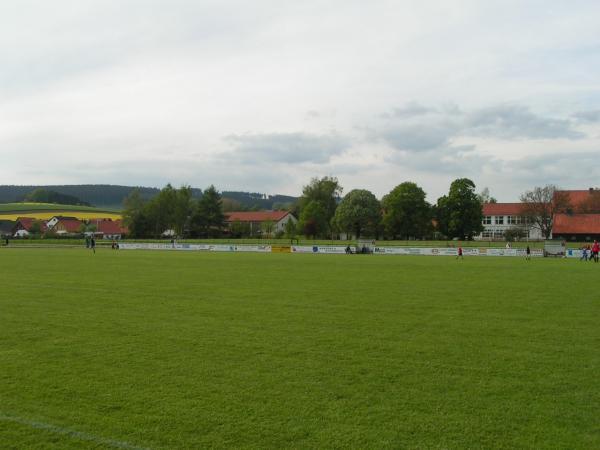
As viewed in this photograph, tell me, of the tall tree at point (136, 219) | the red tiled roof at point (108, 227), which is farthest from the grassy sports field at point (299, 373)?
the red tiled roof at point (108, 227)

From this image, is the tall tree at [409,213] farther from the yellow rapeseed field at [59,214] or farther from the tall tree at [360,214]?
the yellow rapeseed field at [59,214]

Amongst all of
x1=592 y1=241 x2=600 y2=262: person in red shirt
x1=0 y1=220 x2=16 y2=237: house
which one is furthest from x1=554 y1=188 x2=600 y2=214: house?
x1=0 y1=220 x2=16 y2=237: house

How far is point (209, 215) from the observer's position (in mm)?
102688

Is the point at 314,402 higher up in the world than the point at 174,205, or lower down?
lower down

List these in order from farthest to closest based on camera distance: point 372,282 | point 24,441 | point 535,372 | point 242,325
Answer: point 372,282
point 242,325
point 535,372
point 24,441

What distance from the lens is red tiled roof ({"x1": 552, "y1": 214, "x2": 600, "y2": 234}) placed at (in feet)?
258

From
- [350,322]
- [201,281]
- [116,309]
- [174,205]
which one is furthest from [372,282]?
[174,205]

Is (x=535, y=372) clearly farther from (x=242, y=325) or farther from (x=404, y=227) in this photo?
(x=404, y=227)

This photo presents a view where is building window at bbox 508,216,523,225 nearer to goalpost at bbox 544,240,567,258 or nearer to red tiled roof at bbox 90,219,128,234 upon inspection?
goalpost at bbox 544,240,567,258

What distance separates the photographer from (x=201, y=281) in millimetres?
21453

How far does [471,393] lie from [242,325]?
19.3 ft

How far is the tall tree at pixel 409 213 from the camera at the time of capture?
3332 inches

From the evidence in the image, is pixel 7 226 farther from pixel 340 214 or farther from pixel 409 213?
pixel 409 213

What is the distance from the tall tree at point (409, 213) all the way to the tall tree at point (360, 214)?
17.5 ft
